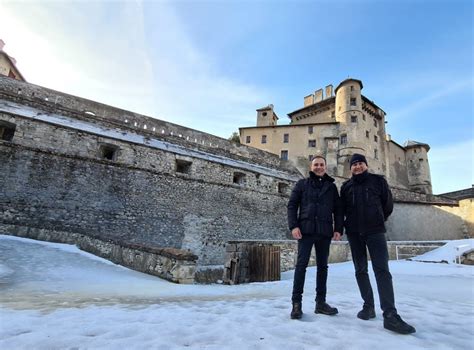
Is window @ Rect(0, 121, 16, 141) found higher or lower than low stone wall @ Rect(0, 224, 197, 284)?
higher

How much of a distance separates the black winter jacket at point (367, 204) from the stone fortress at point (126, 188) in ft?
10.6

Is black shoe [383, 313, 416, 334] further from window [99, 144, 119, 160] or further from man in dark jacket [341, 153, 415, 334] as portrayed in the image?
window [99, 144, 119, 160]

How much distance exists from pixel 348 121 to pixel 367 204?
3088cm

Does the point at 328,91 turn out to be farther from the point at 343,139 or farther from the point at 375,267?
the point at 375,267

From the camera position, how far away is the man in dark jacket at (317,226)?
2.85m

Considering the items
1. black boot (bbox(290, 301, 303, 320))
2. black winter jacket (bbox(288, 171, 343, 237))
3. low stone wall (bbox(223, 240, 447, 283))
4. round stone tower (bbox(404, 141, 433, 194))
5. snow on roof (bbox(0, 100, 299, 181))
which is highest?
round stone tower (bbox(404, 141, 433, 194))

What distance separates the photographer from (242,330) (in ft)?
7.37

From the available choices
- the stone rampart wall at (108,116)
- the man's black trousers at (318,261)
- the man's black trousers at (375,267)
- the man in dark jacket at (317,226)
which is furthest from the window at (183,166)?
the man's black trousers at (375,267)

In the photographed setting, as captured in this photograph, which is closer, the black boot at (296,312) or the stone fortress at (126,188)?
the black boot at (296,312)

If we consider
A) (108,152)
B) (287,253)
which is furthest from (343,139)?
(108,152)

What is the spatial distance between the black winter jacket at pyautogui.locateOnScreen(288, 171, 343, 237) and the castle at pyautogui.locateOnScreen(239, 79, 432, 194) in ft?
81.8

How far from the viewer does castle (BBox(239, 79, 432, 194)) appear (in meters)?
30.3

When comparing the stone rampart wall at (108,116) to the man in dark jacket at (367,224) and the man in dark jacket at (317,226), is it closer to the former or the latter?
the man in dark jacket at (317,226)

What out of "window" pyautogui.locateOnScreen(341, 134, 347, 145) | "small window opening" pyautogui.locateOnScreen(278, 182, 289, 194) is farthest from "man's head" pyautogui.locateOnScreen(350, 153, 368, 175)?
"window" pyautogui.locateOnScreen(341, 134, 347, 145)
